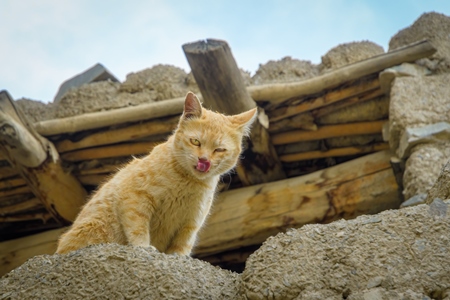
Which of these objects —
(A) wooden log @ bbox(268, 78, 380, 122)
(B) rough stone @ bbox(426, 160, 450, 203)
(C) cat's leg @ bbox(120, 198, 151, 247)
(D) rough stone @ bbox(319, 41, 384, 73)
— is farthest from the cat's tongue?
(D) rough stone @ bbox(319, 41, 384, 73)

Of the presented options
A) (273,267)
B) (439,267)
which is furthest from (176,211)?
(439,267)

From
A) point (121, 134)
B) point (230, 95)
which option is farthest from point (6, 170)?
point (230, 95)

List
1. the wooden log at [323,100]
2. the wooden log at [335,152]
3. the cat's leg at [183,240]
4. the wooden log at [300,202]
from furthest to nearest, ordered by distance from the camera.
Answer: the wooden log at [335,152] → the wooden log at [323,100] → the wooden log at [300,202] → the cat's leg at [183,240]

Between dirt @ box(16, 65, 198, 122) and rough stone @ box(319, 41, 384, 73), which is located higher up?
dirt @ box(16, 65, 198, 122)

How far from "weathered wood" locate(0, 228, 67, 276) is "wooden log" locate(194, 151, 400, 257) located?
1.51 meters

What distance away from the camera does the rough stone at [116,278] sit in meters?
2.10

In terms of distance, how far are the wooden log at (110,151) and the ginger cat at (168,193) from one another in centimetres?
145

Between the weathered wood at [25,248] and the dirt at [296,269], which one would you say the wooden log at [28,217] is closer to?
the weathered wood at [25,248]

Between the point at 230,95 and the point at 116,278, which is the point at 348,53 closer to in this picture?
the point at 230,95

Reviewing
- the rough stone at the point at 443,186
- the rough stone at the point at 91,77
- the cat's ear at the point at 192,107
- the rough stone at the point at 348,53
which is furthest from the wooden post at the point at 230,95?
→ the rough stone at the point at 91,77

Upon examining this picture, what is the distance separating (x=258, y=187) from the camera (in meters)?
4.88

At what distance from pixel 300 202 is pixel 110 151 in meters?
1.83

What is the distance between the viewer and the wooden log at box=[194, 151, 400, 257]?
14.3 ft

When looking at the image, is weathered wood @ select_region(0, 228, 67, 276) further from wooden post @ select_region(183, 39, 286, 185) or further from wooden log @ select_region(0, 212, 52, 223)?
wooden post @ select_region(183, 39, 286, 185)
